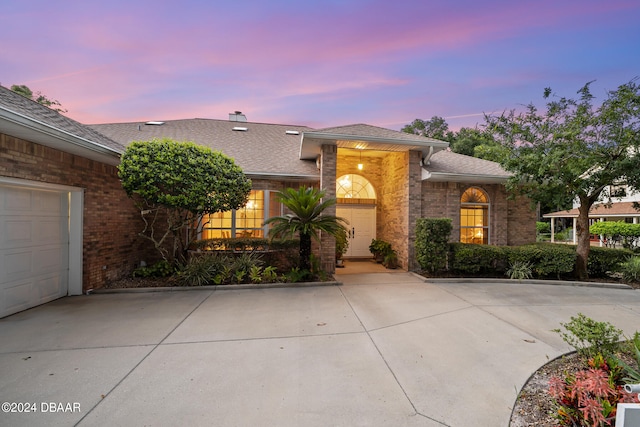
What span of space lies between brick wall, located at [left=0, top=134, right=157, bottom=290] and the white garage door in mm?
356

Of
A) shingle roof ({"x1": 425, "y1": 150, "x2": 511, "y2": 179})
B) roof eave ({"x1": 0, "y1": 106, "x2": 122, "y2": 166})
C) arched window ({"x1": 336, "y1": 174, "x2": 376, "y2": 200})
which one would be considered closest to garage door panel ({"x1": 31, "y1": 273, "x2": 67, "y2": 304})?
roof eave ({"x1": 0, "y1": 106, "x2": 122, "y2": 166})

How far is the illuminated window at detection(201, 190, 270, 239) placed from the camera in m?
8.55

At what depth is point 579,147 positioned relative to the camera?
686cm

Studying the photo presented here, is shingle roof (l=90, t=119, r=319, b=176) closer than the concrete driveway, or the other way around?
the concrete driveway

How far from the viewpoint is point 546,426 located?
2100 mm

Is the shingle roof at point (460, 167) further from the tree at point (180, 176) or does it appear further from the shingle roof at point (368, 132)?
the tree at point (180, 176)

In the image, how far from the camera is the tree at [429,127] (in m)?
27.5

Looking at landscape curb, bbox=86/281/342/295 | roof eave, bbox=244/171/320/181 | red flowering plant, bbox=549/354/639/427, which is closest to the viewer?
red flowering plant, bbox=549/354/639/427

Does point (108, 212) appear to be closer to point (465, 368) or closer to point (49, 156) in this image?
point (49, 156)

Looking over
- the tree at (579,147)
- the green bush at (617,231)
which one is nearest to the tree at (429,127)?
the green bush at (617,231)

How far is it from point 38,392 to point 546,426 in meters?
4.74

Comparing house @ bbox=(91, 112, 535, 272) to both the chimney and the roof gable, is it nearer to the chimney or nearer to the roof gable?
the chimney

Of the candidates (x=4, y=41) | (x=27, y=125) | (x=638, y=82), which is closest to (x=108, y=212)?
(x=27, y=125)

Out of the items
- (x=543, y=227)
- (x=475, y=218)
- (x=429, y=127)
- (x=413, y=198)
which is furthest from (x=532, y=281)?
(x=543, y=227)
